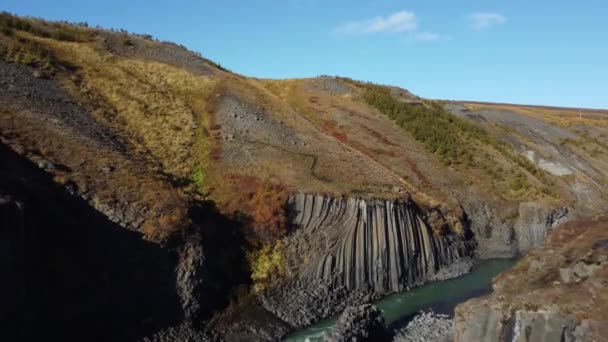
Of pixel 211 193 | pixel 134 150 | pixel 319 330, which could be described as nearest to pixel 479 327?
pixel 319 330

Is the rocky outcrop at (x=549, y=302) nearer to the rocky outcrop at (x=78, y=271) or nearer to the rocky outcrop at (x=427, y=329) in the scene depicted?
the rocky outcrop at (x=427, y=329)

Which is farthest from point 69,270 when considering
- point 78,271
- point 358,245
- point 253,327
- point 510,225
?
point 510,225

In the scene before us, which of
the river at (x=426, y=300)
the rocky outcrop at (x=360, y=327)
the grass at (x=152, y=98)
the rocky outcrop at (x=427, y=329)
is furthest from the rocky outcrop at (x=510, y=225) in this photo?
the grass at (x=152, y=98)

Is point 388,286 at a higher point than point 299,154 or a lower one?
lower

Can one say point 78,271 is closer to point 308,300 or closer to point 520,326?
point 308,300

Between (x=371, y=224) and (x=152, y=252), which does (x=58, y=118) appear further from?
(x=371, y=224)
